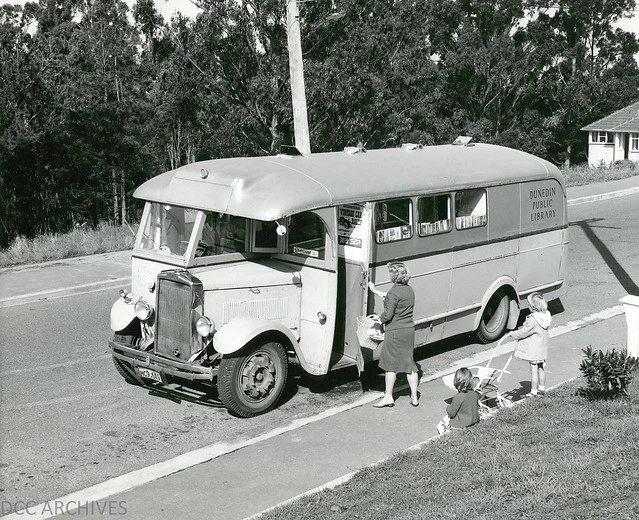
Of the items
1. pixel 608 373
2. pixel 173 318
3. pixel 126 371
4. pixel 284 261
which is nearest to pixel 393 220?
pixel 284 261

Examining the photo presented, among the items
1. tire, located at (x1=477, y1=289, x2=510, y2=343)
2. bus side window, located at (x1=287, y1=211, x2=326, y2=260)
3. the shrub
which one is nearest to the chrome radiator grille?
bus side window, located at (x1=287, y1=211, x2=326, y2=260)

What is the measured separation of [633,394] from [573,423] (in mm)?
944

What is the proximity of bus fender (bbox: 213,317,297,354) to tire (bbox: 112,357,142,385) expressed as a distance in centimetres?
149

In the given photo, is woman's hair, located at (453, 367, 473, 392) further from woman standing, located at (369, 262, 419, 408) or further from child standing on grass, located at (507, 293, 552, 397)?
child standing on grass, located at (507, 293, 552, 397)

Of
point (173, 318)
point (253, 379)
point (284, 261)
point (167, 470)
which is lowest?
point (167, 470)

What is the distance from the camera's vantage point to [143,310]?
953 cm

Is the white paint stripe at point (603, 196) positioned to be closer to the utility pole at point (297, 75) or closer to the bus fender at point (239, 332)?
the utility pole at point (297, 75)

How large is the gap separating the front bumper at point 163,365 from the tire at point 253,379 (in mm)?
160

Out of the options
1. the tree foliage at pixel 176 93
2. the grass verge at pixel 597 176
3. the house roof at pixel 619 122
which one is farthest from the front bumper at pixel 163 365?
the house roof at pixel 619 122

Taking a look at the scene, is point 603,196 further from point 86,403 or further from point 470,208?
point 86,403

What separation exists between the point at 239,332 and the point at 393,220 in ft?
7.96

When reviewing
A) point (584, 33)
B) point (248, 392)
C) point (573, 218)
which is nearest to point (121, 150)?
point (573, 218)

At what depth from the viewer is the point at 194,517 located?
6863mm

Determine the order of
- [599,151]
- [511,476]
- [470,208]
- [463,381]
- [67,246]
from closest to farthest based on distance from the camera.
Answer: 1. [511,476]
2. [463,381]
3. [470,208]
4. [67,246]
5. [599,151]
